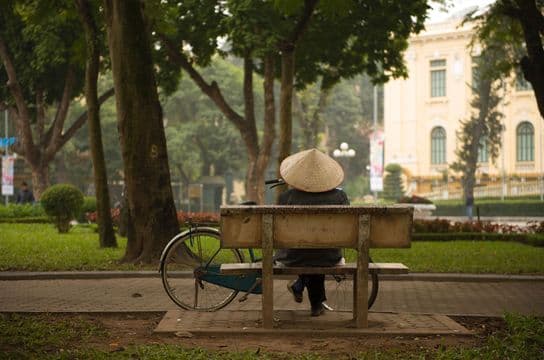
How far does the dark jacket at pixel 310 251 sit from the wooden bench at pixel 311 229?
21 cm

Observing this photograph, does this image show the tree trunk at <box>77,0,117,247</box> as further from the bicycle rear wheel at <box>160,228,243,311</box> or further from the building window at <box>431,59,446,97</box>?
the building window at <box>431,59,446,97</box>

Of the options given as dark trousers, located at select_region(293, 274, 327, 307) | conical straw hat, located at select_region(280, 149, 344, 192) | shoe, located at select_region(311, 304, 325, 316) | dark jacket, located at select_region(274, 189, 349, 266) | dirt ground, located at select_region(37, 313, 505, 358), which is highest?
conical straw hat, located at select_region(280, 149, 344, 192)

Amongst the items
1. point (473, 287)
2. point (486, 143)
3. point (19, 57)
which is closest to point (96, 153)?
point (473, 287)

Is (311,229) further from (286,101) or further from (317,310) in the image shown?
(286,101)

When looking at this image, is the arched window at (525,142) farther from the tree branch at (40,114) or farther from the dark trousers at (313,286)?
the dark trousers at (313,286)

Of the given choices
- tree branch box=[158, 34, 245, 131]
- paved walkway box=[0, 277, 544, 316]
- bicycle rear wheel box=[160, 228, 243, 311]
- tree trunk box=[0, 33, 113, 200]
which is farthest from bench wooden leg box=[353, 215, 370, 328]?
tree trunk box=[0, 33, 113, 200]

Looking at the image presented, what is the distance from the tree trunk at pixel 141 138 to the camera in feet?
45.1

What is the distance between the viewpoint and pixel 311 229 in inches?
288

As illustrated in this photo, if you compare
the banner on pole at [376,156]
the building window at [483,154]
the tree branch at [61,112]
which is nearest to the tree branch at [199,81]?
the tree branch at [61,112]

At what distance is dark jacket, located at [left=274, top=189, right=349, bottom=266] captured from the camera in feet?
25.2

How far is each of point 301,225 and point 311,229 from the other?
0.08 m

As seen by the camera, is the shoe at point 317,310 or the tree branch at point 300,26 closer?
the shoe at point 317,310

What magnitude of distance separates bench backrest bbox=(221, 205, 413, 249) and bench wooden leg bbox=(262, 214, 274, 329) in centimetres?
4

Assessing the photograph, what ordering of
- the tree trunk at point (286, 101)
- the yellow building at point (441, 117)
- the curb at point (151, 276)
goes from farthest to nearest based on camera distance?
1. the yellow building at point (441, 117)
2. the tree trunk at point (286, 101)
3. the curb at point (151, 276)
